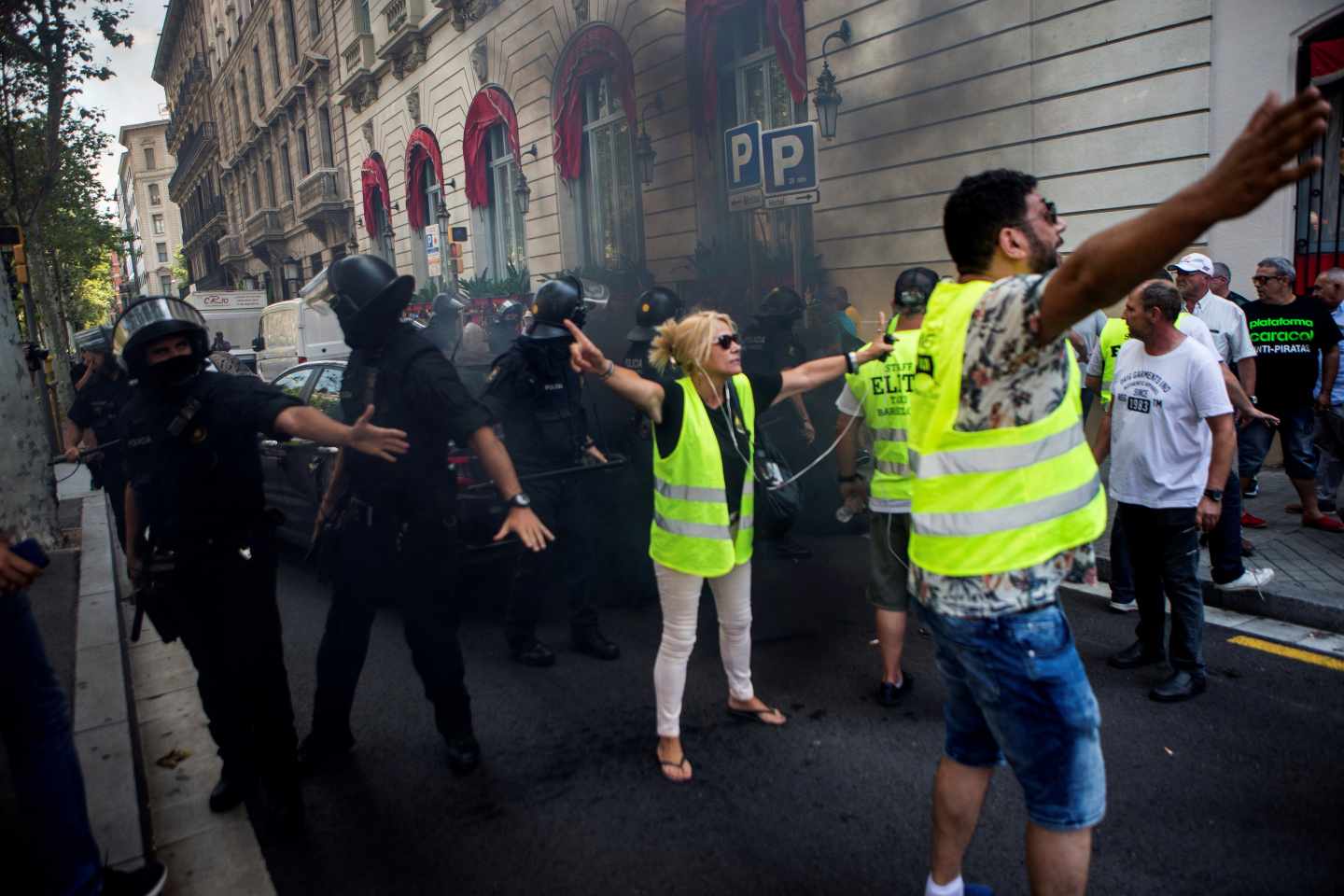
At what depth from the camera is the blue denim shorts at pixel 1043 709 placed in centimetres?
185

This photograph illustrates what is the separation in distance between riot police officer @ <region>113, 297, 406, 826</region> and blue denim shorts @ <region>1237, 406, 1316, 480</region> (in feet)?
17.1

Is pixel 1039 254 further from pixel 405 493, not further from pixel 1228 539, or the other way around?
pixel 1228 539

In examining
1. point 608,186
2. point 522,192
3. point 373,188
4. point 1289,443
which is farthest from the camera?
point 373,188

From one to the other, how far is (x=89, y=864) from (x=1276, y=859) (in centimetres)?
326

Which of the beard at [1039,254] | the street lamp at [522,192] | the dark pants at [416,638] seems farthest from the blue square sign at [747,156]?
the street lamp at [522,192]

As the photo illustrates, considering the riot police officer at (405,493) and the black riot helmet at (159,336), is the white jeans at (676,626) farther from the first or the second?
the black riot helmet at (159,336)

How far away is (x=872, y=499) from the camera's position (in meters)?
3.70

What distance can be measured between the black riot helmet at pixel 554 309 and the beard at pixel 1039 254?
284cm

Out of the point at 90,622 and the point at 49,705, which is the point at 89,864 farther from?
the point at 90,622

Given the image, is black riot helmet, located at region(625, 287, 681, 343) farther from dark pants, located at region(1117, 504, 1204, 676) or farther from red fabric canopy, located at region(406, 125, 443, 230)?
red fabric canopy, located at region(406, 125, 443, 230)

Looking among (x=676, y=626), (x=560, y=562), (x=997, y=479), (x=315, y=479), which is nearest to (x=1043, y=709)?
(x=997, y=479)

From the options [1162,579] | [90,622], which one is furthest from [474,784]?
[90,622]

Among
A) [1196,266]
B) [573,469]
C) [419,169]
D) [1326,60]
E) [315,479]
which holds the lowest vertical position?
[315,479]

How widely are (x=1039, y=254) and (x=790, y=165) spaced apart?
5751 mm
